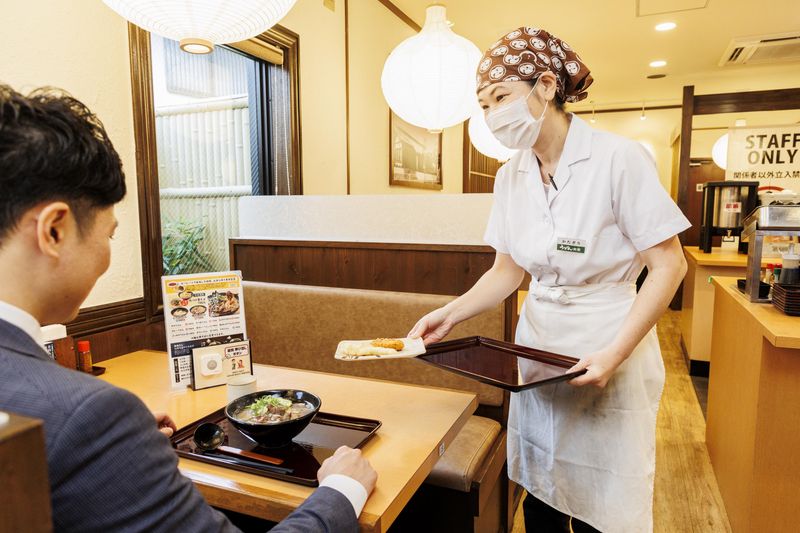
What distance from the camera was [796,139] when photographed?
4.86m

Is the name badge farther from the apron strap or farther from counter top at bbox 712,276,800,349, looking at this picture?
counter top at bbox 712,276,800,349

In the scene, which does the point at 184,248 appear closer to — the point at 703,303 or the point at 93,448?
the point at 93,448

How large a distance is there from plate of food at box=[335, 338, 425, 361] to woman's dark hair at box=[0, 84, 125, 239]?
29.4 inches

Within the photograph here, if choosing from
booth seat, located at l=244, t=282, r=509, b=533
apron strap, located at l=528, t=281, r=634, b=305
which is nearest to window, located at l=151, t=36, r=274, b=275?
booth seat, located at l=244, t=282, r=509, b=533

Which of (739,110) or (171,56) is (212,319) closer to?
(171,56)

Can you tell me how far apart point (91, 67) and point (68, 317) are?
63.4 inches

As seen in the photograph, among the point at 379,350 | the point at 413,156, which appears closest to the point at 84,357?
the point at 379,350

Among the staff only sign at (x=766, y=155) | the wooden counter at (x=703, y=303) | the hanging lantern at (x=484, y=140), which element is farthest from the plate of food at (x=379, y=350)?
the staff only sign at (x=766, y=155)

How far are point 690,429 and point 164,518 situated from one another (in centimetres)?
336

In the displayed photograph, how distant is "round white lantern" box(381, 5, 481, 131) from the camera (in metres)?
2.70

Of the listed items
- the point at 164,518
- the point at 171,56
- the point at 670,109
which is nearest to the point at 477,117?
the point at 171,56

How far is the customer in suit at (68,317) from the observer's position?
56 centimetres

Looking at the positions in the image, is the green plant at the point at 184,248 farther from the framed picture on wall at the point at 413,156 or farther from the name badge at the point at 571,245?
the name badge at the point at 571,245

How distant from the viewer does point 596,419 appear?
1424 millimetres
